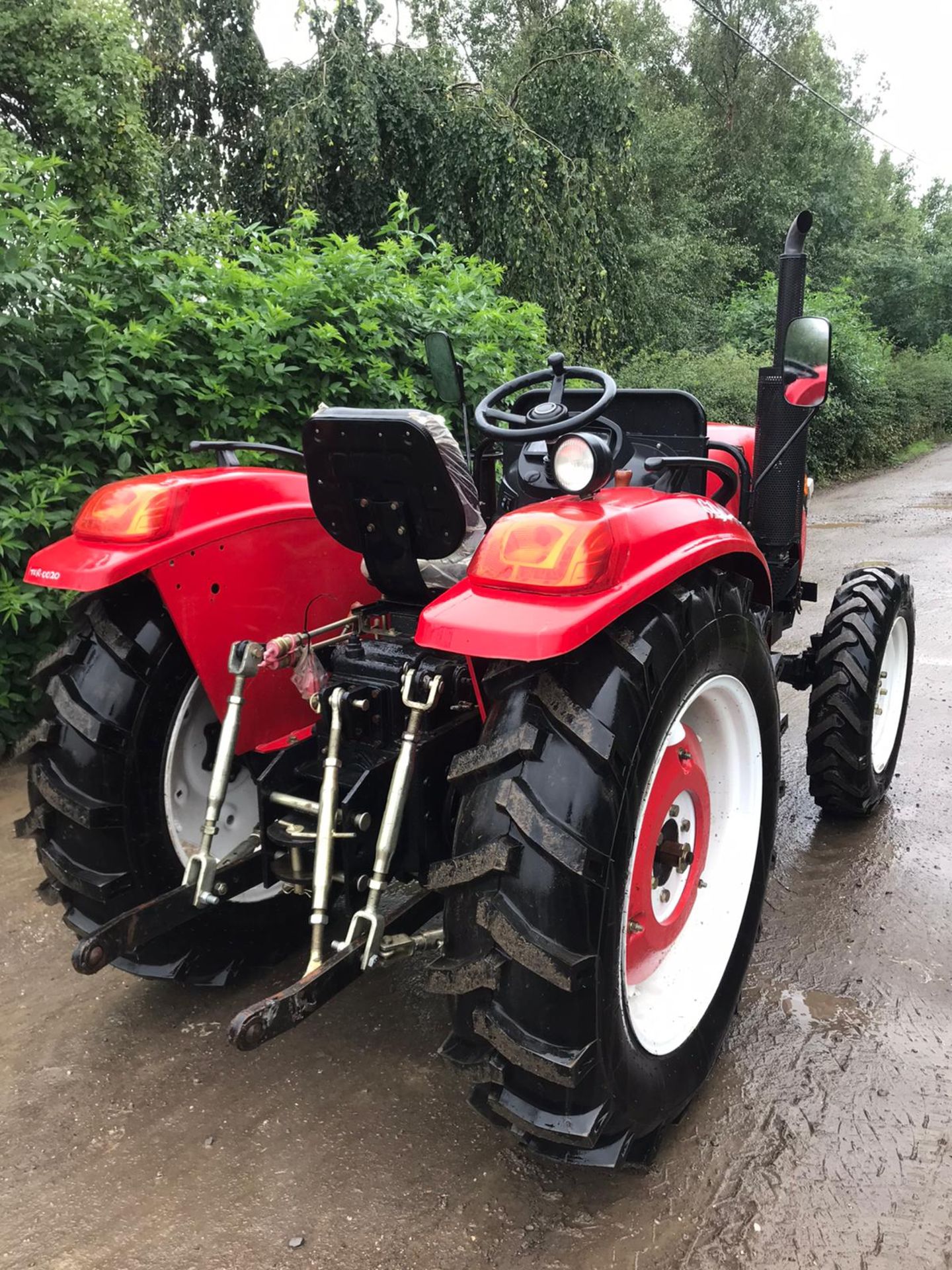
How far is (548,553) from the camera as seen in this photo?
5.48 ft

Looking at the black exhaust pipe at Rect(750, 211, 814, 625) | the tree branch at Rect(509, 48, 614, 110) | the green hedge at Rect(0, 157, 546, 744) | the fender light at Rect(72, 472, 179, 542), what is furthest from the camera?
the tree branch at Rect(509, 48, 614, 110)

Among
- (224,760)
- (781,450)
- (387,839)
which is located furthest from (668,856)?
(781,450)

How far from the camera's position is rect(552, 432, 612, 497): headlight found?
186 centimetres

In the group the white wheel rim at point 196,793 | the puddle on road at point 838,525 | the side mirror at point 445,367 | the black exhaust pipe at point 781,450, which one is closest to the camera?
the white wheel rim at point 196,793

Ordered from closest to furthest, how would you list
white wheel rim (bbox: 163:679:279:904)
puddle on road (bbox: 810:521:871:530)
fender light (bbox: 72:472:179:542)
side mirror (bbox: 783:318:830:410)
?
1. fender light (bbox: 72:472:179:542)
2. white wheel rim (bbox: 163:679:279:904)
3. side mirror (bbox: 783:318:830:410)
4. puddle on road (bbox: 810:521:871:530)

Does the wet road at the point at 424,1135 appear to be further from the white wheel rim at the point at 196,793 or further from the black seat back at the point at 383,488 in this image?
the black seat back at the point at 383,488

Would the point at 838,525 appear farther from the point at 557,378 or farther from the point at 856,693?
the point at 557,378

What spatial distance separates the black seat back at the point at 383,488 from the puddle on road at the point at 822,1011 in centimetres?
153

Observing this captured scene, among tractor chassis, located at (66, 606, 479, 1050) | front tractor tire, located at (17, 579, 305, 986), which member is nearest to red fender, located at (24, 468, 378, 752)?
front tractor tire, located at (17, 579, 305, 986)

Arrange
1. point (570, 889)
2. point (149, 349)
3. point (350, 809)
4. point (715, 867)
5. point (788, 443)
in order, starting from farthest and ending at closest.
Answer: point (149, 349) < point (788, 443) < point (715, 867) < point (350, 809) < point (570, 889)

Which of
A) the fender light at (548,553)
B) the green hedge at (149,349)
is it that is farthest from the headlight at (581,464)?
the green hedge at (149,349)

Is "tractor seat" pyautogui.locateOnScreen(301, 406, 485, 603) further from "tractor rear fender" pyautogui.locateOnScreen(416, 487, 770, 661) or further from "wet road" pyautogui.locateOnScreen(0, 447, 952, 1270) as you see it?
"wet road" pyautogui.locateOnScreen(0, 447, 952, 1270)

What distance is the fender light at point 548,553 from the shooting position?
5.41 ft

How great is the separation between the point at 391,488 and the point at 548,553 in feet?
1.82
